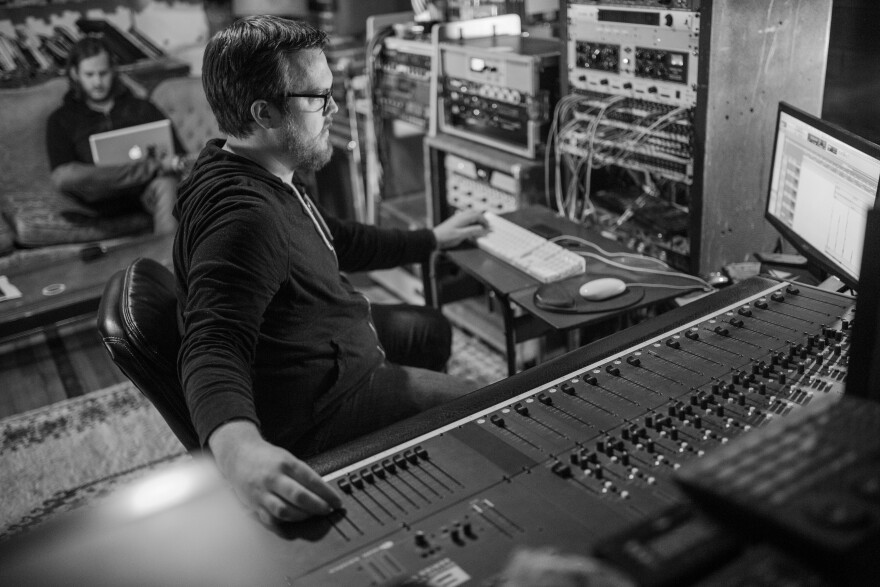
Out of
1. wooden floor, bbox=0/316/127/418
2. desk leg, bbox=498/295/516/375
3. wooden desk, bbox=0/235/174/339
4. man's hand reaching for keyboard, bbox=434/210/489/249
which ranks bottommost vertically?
wooden floor, bbox=0/316/127/418

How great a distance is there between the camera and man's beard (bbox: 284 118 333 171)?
1676 millimetres

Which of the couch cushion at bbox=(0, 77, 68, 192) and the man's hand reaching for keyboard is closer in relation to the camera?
the man's hand reaching for keyboard

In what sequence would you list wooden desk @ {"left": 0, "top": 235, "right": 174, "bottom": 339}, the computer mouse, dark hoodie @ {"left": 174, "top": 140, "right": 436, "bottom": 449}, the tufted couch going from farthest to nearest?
the tufted couch, wooden desk @ {"left": 0, "top": 235, "right": 174, "bottom": 339}, the computer mouse, dark hoodie @ {"left": 174, "top": 140, "right": 436, "bottom": 449}

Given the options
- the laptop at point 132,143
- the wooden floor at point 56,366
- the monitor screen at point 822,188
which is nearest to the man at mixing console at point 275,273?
the monitor screen at point 822,188

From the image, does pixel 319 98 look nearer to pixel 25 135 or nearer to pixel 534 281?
pixel 534 281

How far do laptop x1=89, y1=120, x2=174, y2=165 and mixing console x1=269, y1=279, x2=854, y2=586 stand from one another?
3371 millimetres

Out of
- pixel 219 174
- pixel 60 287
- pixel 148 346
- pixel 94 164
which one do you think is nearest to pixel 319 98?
pixel 219 174

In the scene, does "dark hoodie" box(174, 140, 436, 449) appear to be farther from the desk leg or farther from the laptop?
the laptop

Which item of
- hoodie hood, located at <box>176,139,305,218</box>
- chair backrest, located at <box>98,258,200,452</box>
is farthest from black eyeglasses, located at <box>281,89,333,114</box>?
chair backrest, located at <box>98,258,200,452</box>

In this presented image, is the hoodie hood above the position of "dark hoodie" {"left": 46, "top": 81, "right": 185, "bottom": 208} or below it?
above

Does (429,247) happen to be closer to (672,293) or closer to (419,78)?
(672,293)

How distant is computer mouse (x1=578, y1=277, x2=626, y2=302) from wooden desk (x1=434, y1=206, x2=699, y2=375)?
0.04m

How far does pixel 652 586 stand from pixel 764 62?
1697mm

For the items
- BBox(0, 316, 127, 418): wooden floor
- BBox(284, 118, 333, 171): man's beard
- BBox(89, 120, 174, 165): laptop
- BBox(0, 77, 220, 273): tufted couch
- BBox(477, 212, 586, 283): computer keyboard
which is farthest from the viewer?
BBox(89, 120, 174, 165): laptop
